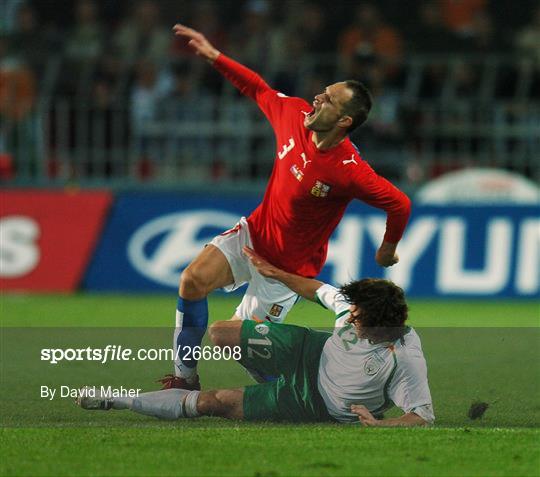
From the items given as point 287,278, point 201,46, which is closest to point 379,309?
point 287,278

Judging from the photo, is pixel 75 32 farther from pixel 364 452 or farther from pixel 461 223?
pixel 364 452

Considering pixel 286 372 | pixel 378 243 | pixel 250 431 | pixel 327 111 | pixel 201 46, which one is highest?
pixel 201 46

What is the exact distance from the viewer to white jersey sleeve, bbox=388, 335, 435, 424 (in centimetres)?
730

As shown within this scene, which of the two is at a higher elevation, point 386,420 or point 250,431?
point 386,420

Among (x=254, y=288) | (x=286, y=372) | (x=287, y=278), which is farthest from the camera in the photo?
(x=254, y=288)

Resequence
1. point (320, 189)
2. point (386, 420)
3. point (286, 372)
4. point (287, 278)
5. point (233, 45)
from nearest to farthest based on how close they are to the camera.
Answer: point (386, 420), point (286, 372), point (287, 278), point (320, 189), point (233, 45)

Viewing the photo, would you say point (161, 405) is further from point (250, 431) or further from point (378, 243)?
point (378, 243)

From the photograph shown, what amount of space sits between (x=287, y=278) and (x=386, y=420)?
3.87 feet

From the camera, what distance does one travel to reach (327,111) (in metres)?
8.41

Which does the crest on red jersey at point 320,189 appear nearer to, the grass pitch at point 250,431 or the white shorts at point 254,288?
the white shorts at point 254,288

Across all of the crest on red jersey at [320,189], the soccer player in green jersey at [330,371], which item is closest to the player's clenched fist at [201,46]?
the crest on red jersey at [320,189]

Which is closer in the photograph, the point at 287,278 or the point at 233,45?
the point at 287,278

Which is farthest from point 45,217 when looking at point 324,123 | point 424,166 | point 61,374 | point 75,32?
point 324,123

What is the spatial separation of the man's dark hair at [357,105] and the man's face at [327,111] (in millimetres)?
33
